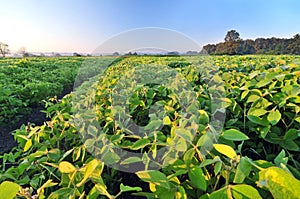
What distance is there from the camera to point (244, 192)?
1.55ft

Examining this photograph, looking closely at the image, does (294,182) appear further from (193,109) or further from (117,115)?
(117,115)

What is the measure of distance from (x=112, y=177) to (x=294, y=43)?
4379 cm

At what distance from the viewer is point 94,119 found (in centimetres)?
118

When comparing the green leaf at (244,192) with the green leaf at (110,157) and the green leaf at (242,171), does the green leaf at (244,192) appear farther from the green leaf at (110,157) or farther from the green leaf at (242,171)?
the green leaf at (110,157)

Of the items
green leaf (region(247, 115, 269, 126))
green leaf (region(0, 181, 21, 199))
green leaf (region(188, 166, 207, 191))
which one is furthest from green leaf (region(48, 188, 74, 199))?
green leaf (region(247, 115, 269, 126))

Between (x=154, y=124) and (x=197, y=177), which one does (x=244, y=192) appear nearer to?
(x=197, y=177)

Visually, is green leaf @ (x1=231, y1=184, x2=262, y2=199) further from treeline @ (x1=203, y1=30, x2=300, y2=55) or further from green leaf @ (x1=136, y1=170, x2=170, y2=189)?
treeline @ (x1=203, y1=30, x2=300, y2=55)

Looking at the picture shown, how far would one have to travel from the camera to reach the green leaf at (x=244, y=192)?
18.4 inches

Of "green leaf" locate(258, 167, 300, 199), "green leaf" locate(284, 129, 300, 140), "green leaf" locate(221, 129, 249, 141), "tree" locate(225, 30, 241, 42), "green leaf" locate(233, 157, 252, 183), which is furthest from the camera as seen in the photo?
"tree" locate(225, 30, 241, 42)

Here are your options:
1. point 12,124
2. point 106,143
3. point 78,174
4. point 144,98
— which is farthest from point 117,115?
point 12,124

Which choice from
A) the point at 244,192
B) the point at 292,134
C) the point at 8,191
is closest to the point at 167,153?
the point at 244,192

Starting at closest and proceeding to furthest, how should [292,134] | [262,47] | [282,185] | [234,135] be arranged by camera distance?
[282,185], [234,135], [292,134], [262,47]

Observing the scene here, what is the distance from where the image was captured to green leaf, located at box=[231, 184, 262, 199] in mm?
468

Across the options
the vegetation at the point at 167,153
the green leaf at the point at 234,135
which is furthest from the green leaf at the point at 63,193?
the green leaf at the point at 234,135
